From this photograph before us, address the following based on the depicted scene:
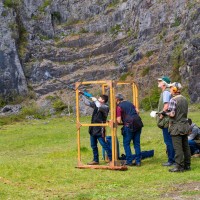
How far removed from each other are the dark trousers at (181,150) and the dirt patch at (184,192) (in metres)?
1.80

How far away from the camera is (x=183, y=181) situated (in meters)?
10.7

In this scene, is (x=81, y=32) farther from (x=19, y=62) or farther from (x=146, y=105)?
(x=146, y=105)

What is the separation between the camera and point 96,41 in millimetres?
63562

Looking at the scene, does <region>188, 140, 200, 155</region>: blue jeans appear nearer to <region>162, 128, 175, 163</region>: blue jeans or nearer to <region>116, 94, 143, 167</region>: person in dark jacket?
<region>162, 128, 175, 163</region>: blue jeans

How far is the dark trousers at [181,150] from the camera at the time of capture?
12.2 m

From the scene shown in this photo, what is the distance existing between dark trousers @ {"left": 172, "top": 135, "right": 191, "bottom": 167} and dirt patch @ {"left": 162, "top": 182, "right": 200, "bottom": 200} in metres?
1.80

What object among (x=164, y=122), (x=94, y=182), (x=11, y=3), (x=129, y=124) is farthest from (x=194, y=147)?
(x=11, y=3)

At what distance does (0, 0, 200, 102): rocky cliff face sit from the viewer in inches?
2135

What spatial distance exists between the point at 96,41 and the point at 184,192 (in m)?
55.2

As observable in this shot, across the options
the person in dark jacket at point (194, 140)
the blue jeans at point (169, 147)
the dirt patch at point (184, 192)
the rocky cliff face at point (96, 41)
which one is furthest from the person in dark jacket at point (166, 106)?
the rocky cliff face at point (96, 41)

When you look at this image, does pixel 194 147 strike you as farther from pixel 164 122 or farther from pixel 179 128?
pixel 179 128

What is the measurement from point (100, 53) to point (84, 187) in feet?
171

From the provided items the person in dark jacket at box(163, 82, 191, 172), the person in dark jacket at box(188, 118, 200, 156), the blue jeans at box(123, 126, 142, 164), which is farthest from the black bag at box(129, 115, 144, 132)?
the person in dark jacket at box(188, 118, 200, 156)

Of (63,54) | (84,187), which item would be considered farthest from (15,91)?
(84,187)
